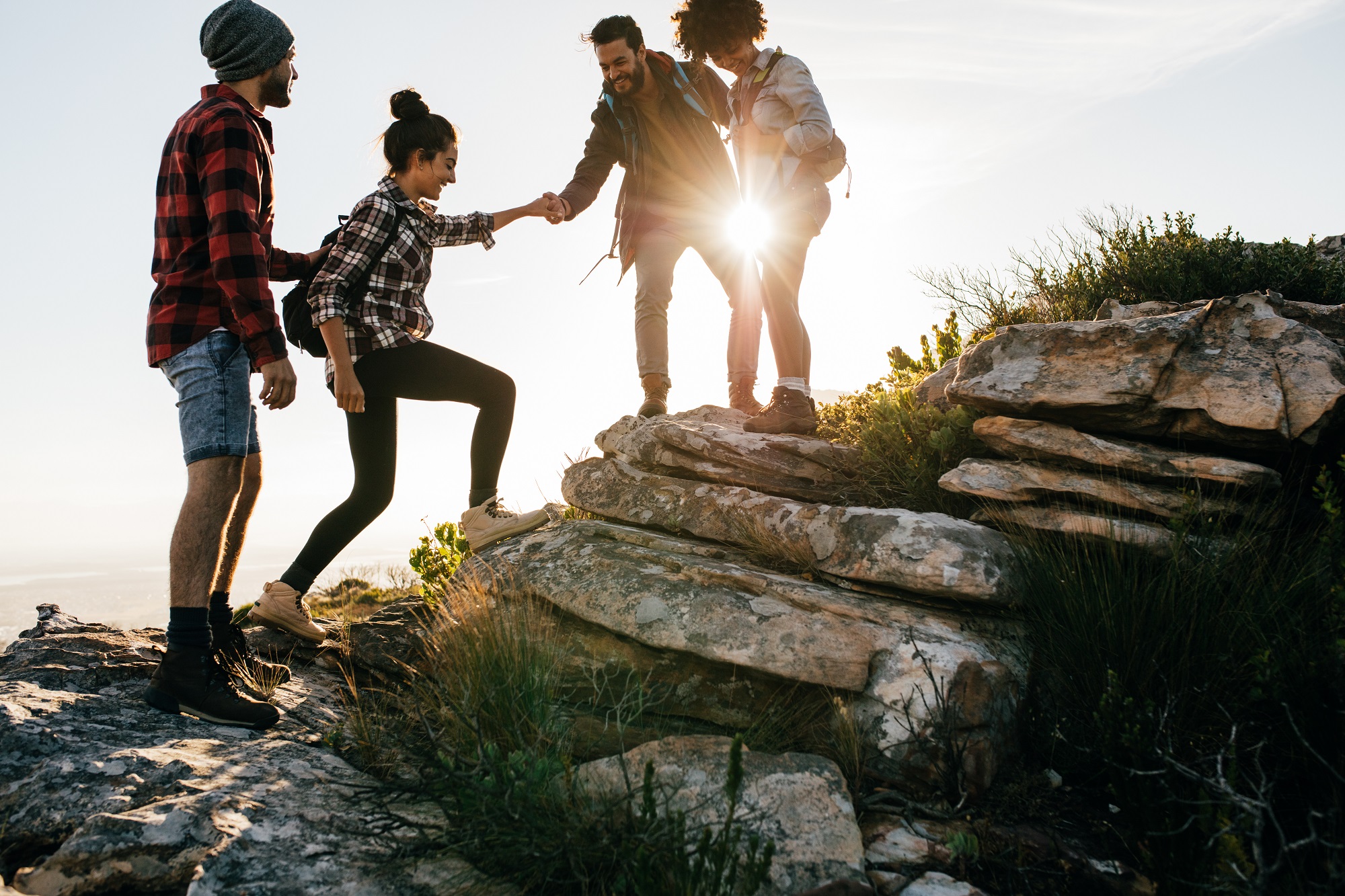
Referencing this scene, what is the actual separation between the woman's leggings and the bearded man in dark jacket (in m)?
1.77

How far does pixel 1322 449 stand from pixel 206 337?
5.35m

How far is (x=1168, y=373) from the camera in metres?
3.74

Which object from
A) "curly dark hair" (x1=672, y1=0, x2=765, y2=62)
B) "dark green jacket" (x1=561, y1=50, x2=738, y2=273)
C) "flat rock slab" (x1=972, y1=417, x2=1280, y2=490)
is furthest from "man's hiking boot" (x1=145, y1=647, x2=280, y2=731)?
"curly dark hair" (x1=672, y1=0, x2=765, y2=62)

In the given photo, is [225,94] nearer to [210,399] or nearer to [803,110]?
[210,399]

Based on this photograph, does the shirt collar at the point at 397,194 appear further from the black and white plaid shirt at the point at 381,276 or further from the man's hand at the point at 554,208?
the man's hand at the point at 554,208

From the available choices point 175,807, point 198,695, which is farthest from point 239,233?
point 175,807

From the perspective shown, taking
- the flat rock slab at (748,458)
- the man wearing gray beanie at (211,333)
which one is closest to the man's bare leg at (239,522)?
the man wearing gray beanie at (211,333)

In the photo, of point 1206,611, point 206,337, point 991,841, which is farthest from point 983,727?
point 206,337

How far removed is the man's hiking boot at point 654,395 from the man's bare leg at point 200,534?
9.95ft

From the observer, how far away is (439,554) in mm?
7074

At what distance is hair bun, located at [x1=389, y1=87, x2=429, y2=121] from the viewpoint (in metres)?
4.32

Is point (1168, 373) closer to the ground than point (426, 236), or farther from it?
closer to the ground

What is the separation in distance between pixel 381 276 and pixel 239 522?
1521 millimetres

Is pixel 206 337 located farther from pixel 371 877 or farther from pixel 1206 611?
pixel 1206 611
